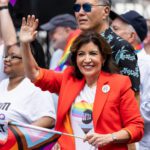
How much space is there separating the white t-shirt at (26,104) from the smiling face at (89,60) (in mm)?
963

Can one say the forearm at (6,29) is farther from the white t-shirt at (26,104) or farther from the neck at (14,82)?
the white t-shirt at (26,104)

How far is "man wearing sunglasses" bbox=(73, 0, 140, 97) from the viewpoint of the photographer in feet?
23.8

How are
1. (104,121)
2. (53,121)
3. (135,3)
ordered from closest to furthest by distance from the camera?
1. (104,121)
2. (53,121)
3. (135,3)

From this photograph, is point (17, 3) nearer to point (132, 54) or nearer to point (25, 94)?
point (25, 94)

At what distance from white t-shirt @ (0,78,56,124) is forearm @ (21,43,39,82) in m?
0.86

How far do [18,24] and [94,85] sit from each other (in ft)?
9.44

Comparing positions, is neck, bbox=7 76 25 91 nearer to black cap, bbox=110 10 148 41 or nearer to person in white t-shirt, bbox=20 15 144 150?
person in white t-shirt, bbox=20 15 144 150

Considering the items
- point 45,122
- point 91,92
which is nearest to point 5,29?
point 45,122

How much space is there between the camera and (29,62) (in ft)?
23.0

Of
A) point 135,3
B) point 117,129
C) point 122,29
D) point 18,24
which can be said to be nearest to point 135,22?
point 122,29

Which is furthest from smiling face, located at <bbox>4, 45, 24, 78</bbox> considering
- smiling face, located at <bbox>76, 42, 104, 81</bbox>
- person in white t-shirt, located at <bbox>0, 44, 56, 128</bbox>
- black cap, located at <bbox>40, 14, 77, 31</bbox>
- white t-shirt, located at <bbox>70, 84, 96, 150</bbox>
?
black cap, located at <bbox>40, 14, 77, 31</bbox>

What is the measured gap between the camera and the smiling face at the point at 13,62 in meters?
8.30

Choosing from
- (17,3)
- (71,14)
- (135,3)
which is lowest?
(135,3)

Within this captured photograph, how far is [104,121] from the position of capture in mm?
6859
